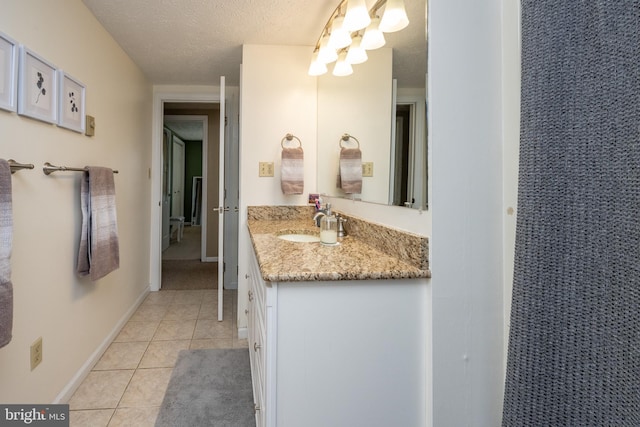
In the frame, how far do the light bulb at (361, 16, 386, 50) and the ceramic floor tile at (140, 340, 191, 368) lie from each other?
81.9 inches

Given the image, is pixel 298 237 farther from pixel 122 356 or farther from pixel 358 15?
pixel 122 356

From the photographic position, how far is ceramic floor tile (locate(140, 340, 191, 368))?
1.85 meters

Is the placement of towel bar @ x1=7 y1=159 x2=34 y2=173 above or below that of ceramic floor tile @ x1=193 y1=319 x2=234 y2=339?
above

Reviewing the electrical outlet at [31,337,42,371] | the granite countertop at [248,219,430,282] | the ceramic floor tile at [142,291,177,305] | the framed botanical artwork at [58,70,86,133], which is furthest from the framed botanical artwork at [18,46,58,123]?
the ceramic floor tile at [142,291,177,305]

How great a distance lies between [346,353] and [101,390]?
153 cm

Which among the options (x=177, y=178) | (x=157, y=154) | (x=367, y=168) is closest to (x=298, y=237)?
(x=367, y=168)

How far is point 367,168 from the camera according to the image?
1484mm

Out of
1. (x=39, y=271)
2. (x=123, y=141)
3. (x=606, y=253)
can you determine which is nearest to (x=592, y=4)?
(x=606, y=253)

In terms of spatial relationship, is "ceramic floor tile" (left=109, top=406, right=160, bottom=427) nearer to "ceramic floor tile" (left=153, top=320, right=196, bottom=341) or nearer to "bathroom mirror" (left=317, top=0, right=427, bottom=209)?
"ceramic floor tile" (left=153, top=320, right=196, bottom=341)

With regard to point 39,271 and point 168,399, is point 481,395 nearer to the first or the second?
point 168,399

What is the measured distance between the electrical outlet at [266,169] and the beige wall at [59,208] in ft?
3.33

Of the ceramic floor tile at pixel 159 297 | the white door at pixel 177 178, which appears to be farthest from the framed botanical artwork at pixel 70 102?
the white door at pixel 177 178

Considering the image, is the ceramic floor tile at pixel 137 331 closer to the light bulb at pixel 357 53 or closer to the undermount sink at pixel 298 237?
the undermount sink at pixel 298 237

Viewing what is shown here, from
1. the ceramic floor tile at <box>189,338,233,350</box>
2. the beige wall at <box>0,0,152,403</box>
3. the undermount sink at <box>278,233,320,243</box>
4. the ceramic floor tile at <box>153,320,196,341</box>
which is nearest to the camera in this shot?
the beige wall at <box>0,0,152,403</box>
